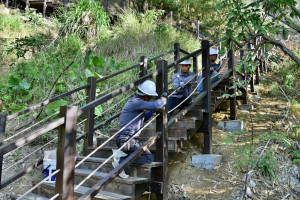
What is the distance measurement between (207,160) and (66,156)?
10.2 ft

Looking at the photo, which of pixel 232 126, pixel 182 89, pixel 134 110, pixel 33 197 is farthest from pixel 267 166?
pixel 33 197

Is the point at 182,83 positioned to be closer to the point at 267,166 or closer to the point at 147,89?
the point at 147,89

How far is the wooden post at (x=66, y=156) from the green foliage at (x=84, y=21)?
292 inches

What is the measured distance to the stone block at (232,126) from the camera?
19.2 ft

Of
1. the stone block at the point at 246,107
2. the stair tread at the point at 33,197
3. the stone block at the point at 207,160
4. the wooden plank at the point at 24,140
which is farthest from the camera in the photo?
the stone block at the point at 246,107

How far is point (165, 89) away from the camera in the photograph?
3.68m

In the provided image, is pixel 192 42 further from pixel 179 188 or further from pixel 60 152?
pixel 60 152

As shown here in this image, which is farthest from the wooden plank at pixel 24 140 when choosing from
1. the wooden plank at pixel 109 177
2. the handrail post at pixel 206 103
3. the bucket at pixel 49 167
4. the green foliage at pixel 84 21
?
the green foliage at pixel 84 21

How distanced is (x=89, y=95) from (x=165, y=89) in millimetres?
1269

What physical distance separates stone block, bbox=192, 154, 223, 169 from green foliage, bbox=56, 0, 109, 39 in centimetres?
589

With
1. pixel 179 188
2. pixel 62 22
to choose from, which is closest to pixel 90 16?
pixel 62 22

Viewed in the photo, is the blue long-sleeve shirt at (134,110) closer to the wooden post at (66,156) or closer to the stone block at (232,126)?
the wooden post at (66,156)

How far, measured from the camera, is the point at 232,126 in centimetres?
591

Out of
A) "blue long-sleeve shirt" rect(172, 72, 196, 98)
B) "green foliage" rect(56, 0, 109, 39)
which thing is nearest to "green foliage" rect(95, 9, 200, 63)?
"green foliage" rect(56, 0, 109, 39)
